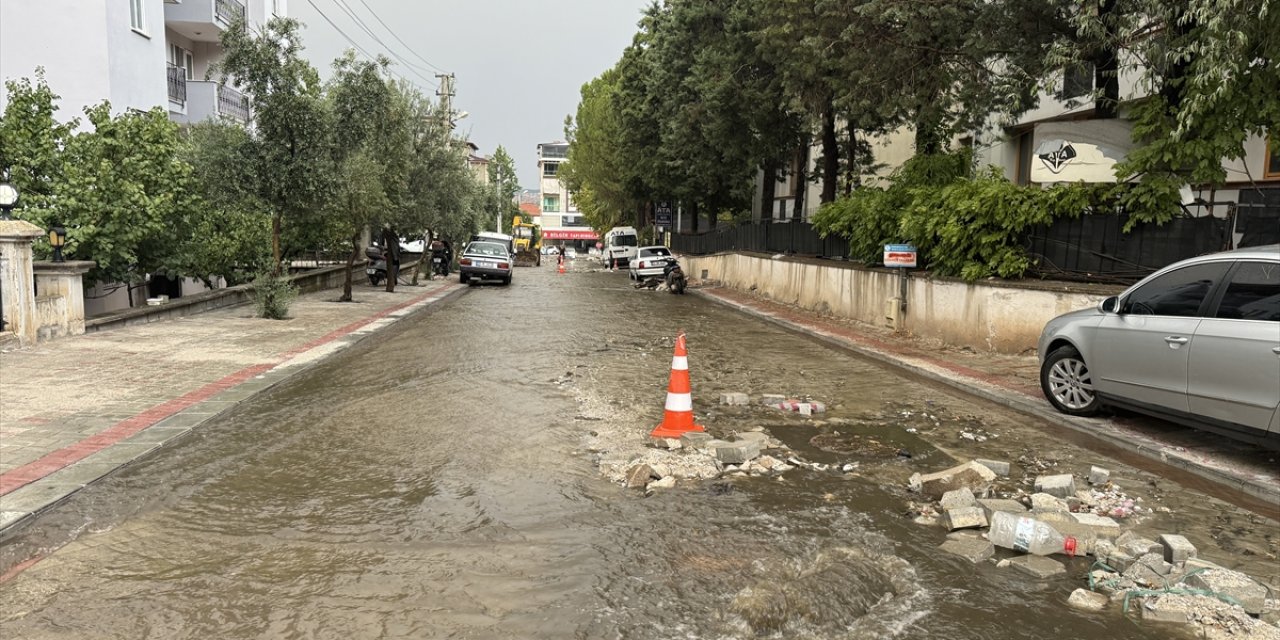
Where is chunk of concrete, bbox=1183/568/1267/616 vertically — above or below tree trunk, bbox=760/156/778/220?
below

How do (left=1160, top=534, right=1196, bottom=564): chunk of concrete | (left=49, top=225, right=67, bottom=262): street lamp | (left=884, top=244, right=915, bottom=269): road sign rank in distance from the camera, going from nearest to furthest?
1. (left=1160, top=534, right=1196, bottom=564): chunk of concrete
2. (left=49, top=225, right=67, bottom=262): street lamp
3. (left=884, top=244, right=915, bottom=269): road sign

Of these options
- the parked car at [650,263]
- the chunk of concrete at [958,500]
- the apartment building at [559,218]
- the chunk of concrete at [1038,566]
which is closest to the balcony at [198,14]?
the parked car at [650,263]

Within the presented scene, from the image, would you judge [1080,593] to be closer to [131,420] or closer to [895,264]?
[131,420]

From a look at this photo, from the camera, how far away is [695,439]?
22.9ft

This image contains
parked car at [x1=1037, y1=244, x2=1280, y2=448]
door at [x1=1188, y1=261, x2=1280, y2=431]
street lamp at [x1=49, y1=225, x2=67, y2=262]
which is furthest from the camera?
street lamp at [x1=49, y1=225, x2=67, y2=262]

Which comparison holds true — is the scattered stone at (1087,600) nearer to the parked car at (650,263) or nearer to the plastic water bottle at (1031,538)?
the plastic water bottle at (1031,538)

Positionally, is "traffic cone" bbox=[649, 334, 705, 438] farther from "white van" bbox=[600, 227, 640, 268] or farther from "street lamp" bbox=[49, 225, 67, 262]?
"white van" bbox=[600, 227, 640, 268]

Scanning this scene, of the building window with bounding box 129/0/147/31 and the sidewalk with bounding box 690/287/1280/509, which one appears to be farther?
the building window with bounding box 129/0/147/31

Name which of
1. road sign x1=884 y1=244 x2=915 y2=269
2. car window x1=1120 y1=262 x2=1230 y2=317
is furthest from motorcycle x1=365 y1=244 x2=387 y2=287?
car window x1=1120 y1=262 x2=1230 y2=317

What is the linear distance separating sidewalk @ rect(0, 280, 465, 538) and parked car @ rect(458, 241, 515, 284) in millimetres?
15760

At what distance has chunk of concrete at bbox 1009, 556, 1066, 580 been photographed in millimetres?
4395

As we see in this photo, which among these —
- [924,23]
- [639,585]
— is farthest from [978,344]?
[639,585]

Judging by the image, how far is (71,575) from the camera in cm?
431

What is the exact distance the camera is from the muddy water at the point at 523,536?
381 centimetres
